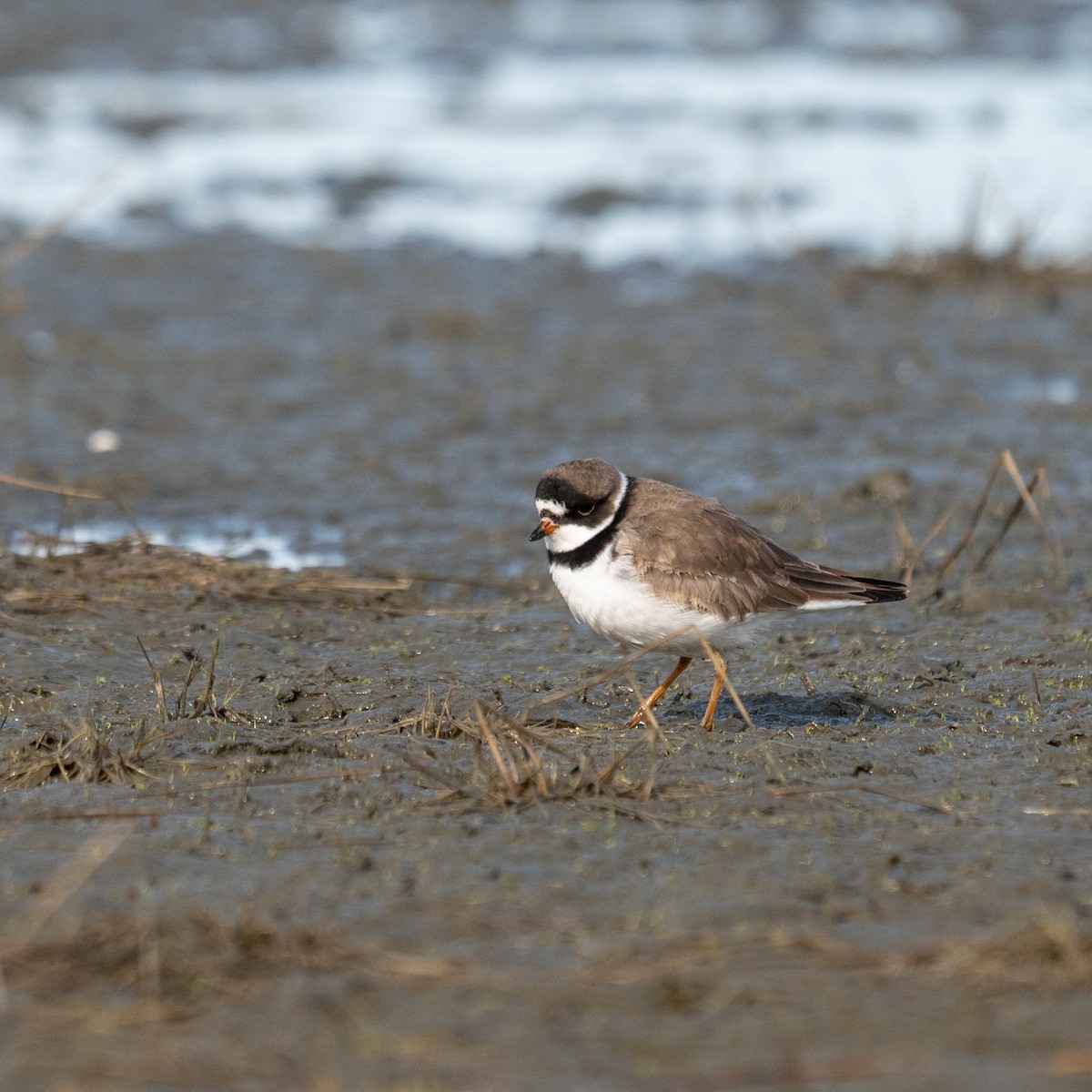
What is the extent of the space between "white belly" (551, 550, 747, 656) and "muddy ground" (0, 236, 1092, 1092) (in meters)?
0.32

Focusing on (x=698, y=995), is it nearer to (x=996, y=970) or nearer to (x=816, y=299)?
(x=996, y=970)

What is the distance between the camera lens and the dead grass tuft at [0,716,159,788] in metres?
4.88

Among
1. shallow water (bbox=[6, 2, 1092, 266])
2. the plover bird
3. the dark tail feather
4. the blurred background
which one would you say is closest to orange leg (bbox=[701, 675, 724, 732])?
the plover bird

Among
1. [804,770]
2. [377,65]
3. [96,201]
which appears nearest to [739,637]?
[804,770]

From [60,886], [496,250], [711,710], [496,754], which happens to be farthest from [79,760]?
[496,250]

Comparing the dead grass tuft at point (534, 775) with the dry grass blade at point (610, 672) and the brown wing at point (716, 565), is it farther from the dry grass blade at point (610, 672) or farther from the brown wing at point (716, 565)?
the brown wing at point (716, 565)

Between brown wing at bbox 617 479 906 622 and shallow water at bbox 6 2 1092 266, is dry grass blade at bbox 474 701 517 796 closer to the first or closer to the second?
brown wing at bbox 617 479 906 622

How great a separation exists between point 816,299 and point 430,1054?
29.7 feet

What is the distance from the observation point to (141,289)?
11.9 m

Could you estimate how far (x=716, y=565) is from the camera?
5512 millimetres

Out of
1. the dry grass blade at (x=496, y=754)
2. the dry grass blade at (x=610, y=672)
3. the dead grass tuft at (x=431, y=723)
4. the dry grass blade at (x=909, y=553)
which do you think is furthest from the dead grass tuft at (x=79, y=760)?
the dry grass blade at (x=909, y=553)

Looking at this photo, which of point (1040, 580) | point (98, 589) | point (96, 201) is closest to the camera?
point (98, 589)

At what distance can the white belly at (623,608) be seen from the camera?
5.34 meters

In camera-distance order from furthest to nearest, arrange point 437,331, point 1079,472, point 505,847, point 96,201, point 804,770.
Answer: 1. point 96,201
2. point 437,331
3. point 1079,472
4. point 804,770
5. point 505,847
